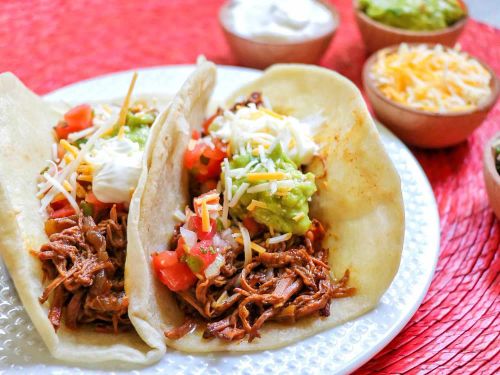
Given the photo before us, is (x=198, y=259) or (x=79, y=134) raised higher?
(x=79, y=134)

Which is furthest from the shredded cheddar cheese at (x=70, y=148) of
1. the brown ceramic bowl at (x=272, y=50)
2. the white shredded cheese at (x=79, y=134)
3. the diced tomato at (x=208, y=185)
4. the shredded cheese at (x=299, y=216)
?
the brown ceramic bowl at (x=272, y=50)

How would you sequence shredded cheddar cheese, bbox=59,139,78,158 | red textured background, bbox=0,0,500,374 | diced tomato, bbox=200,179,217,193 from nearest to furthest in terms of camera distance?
red textured background, bbox=0,0,500,374, shredded cheddar cheese, bbox=59,139,78,158, diced tomato, bbox=200,179,217,193

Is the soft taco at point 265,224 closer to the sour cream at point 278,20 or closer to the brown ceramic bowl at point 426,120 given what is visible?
the brown ceramic bowl at point 426,120

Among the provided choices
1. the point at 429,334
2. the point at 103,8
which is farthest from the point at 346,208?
the point at 103,8

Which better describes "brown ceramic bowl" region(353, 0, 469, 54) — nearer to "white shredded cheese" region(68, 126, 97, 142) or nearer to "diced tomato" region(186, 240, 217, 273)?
"white shredded cheese" region(68, 126, 97, 142)

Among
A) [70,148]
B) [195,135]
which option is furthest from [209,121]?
[70,148]

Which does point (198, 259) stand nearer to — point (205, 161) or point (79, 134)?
point (205, 161)

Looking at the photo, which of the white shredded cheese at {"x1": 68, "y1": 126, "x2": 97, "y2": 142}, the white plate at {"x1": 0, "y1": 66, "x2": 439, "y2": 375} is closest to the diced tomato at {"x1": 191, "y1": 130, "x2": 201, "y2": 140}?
the white shredded cheese at {"x1": 68, "y1": 126, "x2": 97, "y2": 142}
